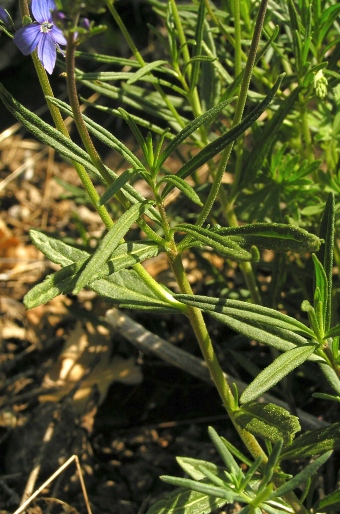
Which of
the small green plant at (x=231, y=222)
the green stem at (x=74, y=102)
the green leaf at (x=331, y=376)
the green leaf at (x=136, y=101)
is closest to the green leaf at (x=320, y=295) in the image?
the small green plant at (x=231, y=222)

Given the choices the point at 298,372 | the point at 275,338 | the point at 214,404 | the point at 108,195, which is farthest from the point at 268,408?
the point at 214,404

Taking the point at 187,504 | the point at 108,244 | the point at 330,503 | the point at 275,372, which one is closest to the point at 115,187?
the point at 108,244

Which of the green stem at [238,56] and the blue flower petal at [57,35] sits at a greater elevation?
the blue flower petal at [57,35]

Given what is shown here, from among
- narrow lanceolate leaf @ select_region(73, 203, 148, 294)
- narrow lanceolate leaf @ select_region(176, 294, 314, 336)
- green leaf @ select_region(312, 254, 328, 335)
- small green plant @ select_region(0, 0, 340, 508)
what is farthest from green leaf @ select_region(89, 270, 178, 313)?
green leaf @ select_region(312, 254, 328, 335)

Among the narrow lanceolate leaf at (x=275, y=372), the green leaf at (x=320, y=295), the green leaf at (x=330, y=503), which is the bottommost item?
the green leaf at (x=330, y=503)

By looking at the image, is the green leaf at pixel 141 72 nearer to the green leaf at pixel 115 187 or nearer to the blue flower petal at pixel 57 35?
the blue flower petal at pixel 57 35

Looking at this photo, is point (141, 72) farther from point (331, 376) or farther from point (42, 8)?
point (331, 376)
